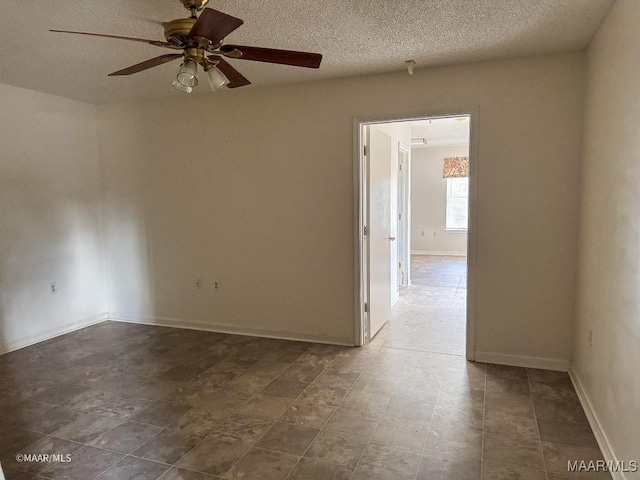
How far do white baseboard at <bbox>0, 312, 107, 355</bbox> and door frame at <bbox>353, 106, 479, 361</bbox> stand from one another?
116 inches

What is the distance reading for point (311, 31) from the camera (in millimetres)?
2650

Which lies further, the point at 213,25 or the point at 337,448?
the point at 337,448

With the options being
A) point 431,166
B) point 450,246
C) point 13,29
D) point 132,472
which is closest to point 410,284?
point 450,246

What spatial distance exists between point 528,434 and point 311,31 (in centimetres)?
269

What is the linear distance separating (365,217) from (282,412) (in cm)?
184

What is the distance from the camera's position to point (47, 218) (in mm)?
4211

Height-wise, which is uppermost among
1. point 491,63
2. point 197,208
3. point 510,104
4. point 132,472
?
point 491,63

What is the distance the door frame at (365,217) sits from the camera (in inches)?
132

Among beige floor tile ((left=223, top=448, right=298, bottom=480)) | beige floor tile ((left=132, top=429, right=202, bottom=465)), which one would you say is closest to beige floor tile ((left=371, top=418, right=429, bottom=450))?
beige floor tile ((left=223, top=448, right=298, bottom=480))

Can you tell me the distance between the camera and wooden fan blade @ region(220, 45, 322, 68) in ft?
6.53

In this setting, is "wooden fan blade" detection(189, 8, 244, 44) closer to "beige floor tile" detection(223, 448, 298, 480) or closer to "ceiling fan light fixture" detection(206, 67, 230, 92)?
"ceiling fan light fixture" detection(206, 67, 230, 92)

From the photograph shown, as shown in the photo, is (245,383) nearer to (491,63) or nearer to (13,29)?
(13,29)

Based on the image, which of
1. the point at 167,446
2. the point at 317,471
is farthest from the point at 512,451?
the point at 167,446

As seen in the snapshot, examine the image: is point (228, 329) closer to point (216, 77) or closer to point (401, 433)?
point (401, 433)
